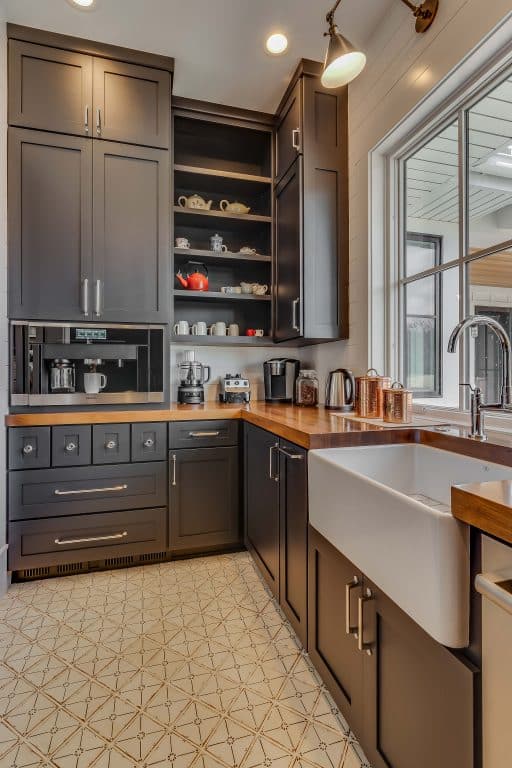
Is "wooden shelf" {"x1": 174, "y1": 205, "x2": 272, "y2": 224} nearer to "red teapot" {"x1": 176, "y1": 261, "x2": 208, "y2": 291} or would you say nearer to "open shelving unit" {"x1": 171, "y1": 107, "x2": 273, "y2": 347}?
"open shelving unit" {"x1": 171, "y1": 107, "x2": 273, "y2": 347}

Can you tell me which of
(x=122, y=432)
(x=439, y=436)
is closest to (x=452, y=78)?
(x=439, y=436)

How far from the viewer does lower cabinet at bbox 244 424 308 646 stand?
1.53 metres

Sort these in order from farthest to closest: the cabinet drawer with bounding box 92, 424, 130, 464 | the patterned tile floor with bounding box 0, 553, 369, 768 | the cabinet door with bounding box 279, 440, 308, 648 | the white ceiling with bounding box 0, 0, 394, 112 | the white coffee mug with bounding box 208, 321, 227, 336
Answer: the white coffee mug with bounding box 208, 321, 227, 336
the cabinet drawer with bounding box 92, 424, 130, 464
the white ceiling with bounding box 0, 0, 394, 112
the cabinet door with bounding box 279, 440, 308, 648
the patterned tile floor with bounding box 0, 553, 369, 768

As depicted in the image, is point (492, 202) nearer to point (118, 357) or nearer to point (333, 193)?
point (333, 193)

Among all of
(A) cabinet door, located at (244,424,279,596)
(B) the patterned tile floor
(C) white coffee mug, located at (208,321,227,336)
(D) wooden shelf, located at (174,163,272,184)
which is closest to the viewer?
(B) the patterned tile floor

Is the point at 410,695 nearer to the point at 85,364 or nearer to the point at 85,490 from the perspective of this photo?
the point at 85,490

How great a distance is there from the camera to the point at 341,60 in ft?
5.28

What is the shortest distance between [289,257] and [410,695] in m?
2.23

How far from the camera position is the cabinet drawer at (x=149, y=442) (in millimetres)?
2322

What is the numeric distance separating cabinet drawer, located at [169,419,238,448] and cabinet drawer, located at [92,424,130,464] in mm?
254

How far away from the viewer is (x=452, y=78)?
1.66 m

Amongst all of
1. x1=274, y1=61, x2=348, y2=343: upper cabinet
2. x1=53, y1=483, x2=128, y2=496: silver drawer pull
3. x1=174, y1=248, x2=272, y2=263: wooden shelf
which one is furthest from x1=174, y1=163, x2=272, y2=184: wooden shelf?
x1=53, y1=483, x2=128, y2=496: silver drawer pull

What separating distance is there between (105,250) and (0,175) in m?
0.61

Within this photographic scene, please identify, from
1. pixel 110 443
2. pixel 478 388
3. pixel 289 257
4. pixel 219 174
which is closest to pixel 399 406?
pixel 478 388
